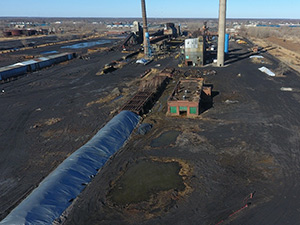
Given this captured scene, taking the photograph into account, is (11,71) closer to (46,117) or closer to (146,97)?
(46,117)

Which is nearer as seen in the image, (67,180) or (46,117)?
(67,180)

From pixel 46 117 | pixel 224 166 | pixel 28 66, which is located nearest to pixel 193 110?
pixel 224 166

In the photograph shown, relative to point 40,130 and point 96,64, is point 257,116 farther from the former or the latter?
point 96,64

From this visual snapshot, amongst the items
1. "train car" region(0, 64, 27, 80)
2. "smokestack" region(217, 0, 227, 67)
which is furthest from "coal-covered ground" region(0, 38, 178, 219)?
"smokestack" region(217, 0, 227, 67)

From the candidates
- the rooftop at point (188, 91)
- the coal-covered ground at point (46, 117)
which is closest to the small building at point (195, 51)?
the coal-covered ground at point (46, 117)

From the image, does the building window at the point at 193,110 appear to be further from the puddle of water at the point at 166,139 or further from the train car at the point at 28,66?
the train car at the point at 28,66

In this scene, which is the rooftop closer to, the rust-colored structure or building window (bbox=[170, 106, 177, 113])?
building window (bbox=[170, 106, 177, 113])

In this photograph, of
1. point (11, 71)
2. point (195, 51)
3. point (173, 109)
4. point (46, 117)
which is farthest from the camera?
point (195, 51)
